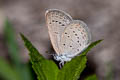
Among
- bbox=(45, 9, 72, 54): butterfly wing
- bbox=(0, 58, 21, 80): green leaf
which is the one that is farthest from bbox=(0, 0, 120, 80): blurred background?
bbox=(45, 9, 72, 54): butterfly wing

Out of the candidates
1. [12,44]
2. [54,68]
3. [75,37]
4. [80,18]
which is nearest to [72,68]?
[54,68]

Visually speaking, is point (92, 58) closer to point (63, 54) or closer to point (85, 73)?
point (85, 73)

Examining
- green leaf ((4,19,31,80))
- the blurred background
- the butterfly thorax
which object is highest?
the butterfly thorax

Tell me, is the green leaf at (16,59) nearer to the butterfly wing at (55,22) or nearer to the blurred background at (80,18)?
the blurred background at (80,18)

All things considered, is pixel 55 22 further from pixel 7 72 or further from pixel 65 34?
pixel 7 72

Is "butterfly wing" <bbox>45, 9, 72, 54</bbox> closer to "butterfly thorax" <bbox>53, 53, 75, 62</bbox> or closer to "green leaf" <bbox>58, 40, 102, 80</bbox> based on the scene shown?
"butterfly thorax" <bbox>53, 53, 75, 62</bbox>
